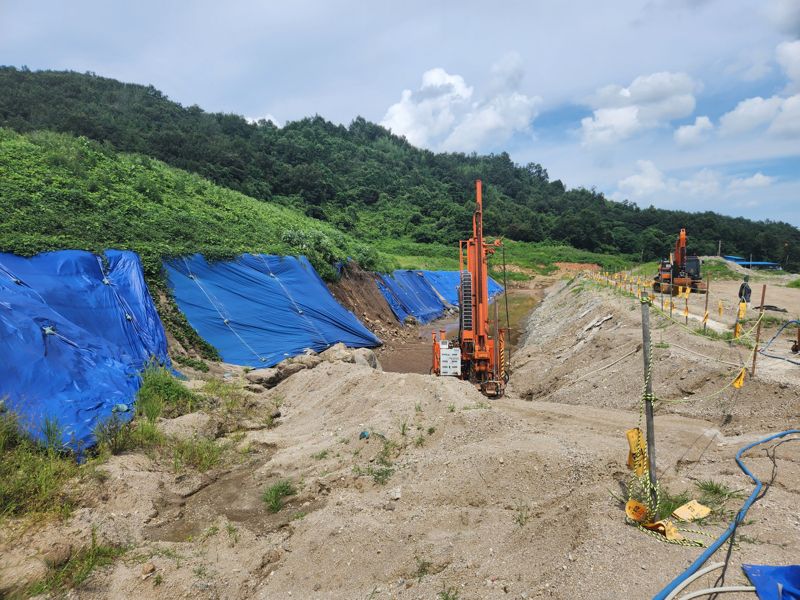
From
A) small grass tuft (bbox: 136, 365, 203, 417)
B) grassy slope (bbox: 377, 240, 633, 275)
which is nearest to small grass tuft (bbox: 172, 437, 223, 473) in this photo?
small grass tuft (bbox: 136, 365, 203, 417)

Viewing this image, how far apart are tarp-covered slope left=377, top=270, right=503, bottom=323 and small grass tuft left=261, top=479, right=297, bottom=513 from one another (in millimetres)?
18973

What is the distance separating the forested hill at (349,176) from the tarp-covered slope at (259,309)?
30055mm

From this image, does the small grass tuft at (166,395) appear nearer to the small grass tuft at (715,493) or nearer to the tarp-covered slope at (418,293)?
the small grass tuft at (715,493)

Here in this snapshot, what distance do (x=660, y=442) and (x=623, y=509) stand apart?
9.37 feet

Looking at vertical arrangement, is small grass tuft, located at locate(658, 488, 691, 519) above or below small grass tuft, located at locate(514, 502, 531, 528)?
above

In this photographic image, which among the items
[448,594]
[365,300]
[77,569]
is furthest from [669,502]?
[365,300]

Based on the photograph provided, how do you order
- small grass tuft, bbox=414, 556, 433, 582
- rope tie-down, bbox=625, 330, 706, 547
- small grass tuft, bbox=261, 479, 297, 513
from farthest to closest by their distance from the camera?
small grass tuft, bbox=261, 479, 297, 513, small grass tuft, bbox=414, 556, 433, 582, rope tie-down, bbox=625, 330, 706, 547

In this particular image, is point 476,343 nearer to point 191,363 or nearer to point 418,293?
point 191,363

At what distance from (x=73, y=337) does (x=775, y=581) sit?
10.7 meters

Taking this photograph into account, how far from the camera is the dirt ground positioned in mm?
3996

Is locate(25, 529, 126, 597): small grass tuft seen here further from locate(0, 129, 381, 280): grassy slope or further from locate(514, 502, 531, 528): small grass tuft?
locate(0, 129, 381, 280): grassy slope

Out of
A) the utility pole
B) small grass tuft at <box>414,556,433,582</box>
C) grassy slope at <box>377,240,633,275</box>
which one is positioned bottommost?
small grass tuft at <box>414,556,433,582</box>

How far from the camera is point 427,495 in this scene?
5.71 metres

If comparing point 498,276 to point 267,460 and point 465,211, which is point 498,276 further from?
point 267,460
